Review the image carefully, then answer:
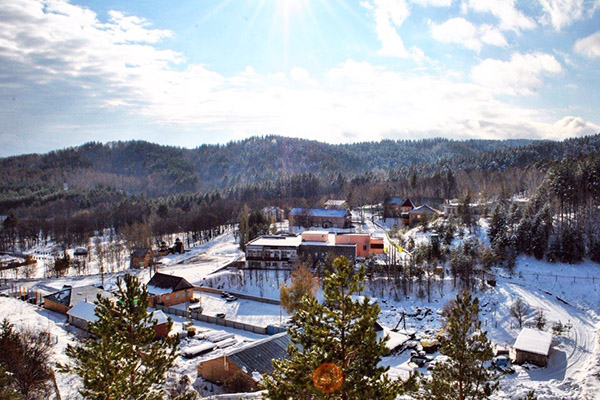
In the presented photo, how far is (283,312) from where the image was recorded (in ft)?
98.5

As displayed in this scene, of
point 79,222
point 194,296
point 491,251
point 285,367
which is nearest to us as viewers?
point 285,367

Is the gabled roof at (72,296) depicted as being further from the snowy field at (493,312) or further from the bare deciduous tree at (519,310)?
the bare deciduous tree at (519,310)

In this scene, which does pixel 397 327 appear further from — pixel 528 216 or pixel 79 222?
pixel 79 222

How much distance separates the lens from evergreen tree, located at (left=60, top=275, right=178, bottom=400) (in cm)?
826

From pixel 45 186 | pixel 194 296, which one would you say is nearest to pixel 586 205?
pixel 194 296

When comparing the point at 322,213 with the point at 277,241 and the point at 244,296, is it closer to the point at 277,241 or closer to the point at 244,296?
the point at 277,241

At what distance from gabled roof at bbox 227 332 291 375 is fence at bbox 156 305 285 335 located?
14.8 ft

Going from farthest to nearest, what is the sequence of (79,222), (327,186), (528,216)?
(327,186), (79,222), (528,216)

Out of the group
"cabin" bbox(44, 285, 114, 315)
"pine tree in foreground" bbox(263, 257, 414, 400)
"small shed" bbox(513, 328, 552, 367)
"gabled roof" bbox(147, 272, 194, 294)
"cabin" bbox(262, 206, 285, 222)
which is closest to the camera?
"pine tree in foreground" bbox(263, 257, 414, 400)

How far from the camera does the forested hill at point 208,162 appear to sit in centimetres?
14750

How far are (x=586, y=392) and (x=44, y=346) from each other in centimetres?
2528

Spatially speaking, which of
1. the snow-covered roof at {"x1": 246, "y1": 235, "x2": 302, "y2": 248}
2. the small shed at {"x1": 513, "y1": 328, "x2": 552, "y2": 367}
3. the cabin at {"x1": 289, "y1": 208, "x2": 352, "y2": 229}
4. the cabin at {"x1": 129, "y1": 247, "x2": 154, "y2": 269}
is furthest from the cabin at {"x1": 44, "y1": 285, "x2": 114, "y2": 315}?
the cabin at {"x1": 289, "y1": 208, "x2": 352, "y2": 229}

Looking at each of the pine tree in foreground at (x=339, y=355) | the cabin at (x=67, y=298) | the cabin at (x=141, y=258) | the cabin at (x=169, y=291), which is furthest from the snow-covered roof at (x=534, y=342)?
the cabin at (x=141, y=258)

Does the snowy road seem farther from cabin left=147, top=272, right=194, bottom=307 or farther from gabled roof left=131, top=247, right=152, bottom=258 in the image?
gabled roof left=131, top=247, right=152, bottom=258
